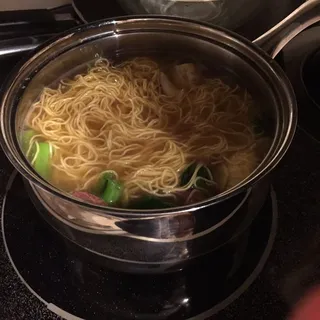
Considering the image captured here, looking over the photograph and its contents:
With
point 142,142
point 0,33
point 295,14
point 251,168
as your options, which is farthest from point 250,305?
point 0,33

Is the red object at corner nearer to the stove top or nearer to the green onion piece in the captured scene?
the stove top

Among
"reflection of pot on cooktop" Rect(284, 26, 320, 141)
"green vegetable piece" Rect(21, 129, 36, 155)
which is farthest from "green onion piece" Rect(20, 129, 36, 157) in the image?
"reflection of pot on cooktop" Rect(284, 26, 320, 141)

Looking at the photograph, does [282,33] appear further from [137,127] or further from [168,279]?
[168,279]

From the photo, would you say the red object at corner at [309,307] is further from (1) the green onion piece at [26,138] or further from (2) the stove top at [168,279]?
(1) the green onion piece at [26,138]

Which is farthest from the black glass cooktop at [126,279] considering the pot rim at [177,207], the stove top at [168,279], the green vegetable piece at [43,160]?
the pot rim at [177,207]

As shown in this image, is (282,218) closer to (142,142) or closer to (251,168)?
(251,168)

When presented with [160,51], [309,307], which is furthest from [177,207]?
[160,51]
